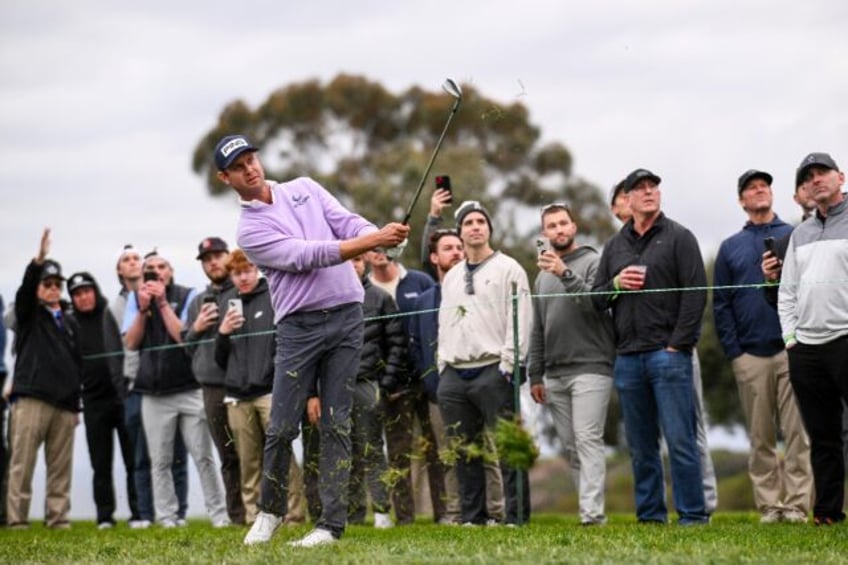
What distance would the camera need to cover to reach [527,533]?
10008 millimetres

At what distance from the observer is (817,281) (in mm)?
10617

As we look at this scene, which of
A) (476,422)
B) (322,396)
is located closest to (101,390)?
(476,422)

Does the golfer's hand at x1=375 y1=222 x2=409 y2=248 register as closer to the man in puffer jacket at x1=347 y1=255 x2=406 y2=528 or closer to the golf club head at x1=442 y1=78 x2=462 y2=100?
the golf club head at x1=442 y1=78 x2=462 y2=100

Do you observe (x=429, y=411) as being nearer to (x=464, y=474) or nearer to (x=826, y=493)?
(x=464, y=474)

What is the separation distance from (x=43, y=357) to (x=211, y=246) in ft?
8.57

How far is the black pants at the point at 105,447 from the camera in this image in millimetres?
16609

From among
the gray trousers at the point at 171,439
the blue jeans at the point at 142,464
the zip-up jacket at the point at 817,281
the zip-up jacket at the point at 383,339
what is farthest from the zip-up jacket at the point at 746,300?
the blue jeans at the point at 142,464

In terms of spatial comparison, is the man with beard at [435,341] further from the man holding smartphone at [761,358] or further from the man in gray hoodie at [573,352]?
the man holding smartphone at [761,358]

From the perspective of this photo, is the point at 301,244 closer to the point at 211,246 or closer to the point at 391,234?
the point at 391,234

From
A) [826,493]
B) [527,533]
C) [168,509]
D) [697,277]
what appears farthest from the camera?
[168,509]

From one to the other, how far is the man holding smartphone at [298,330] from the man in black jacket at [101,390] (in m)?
6.67

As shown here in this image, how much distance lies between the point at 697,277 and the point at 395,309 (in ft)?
10.8

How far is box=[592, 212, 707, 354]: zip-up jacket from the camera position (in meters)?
11.6

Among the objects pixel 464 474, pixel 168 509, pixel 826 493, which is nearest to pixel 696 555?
pixel 826 493
